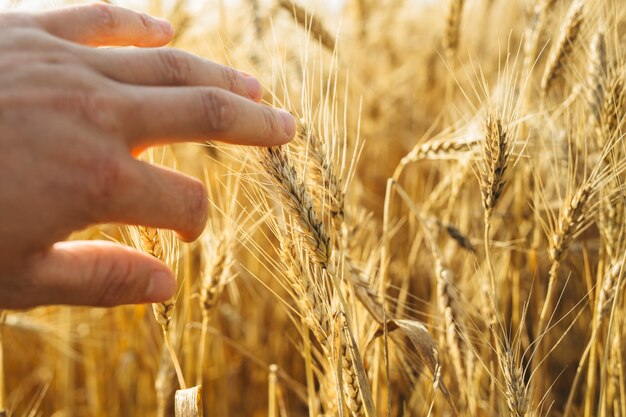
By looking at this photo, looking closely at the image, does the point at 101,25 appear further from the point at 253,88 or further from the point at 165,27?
the point at 253,88

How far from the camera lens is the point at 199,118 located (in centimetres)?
81

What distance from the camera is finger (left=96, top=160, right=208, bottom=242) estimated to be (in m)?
0.75

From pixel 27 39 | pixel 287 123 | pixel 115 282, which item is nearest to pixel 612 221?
pixel 287 123

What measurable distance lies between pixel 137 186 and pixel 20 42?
30cm

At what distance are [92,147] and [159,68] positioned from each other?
21cm

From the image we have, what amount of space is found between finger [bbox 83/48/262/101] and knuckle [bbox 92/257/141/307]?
0.28 meters

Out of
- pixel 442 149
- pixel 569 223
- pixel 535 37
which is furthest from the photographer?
pixel 535 37

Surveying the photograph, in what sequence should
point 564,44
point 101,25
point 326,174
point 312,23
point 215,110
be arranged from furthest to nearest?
point 312,23, point 564,44, point 326,174, point 101,25, point 215,110

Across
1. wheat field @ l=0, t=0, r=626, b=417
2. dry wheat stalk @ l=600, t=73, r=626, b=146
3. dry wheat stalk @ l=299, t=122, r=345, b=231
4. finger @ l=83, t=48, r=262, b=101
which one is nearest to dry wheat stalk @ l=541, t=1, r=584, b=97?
wheat field @ l=0, t=0, r=626, b=417

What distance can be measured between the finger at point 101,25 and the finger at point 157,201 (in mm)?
316

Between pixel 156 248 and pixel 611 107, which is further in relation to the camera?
pixel 611 107

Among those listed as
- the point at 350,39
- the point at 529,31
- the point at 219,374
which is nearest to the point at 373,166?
the point at 350,39

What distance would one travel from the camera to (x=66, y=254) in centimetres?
76

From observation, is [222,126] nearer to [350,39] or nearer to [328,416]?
[328,416]
